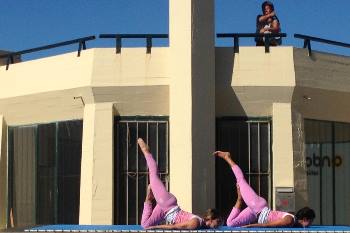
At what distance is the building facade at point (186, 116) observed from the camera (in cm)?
1677

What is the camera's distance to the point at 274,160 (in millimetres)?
17281

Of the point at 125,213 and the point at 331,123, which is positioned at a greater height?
the point at 331,123

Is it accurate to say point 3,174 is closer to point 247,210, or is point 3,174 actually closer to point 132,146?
point 132,146

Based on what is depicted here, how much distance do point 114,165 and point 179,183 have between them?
1.63 meters

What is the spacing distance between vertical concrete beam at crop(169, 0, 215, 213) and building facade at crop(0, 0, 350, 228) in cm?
2

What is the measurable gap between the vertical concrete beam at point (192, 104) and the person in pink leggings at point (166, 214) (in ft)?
3.92

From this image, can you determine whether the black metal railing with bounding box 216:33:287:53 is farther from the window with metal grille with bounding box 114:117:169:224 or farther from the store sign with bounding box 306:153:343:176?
the store sign with bounding box 306:153:343:176

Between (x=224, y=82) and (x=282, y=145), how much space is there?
179 centimetres

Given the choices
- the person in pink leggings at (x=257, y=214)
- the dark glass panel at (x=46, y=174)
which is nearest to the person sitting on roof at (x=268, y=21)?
the person in pink leggings at (x=257, y=214)

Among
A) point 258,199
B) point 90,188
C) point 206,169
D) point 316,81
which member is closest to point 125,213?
point 90,188

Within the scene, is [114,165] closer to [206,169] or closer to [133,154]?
[133,154]

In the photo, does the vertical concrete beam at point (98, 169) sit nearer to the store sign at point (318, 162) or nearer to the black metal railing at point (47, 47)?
the black metal railing at point (47, 47)

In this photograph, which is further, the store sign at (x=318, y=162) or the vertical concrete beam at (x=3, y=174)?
the vertical concrete beam at (x=3, y=174)

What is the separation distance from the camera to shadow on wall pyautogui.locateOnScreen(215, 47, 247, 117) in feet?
56.6
